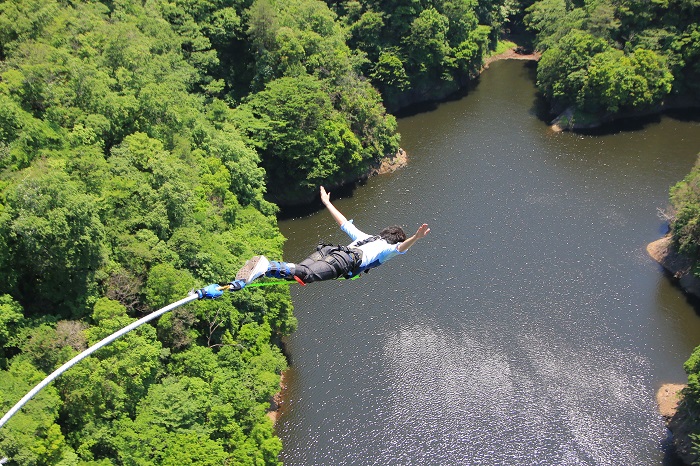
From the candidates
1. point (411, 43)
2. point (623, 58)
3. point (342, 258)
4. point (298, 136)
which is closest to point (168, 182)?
point (298, 136)

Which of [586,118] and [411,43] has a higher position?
[411,43]

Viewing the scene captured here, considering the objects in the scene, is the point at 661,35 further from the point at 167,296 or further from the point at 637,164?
the point at 167,296

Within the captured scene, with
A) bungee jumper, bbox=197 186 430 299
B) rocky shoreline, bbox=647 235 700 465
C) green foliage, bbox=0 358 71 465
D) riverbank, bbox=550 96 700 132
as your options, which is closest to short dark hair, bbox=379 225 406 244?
bungee jumper, bbox=197 186 430 299

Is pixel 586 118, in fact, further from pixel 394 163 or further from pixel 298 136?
pixel 298 136

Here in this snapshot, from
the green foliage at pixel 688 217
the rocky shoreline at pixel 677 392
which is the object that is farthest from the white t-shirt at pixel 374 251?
the green foliage at pixel 688 217

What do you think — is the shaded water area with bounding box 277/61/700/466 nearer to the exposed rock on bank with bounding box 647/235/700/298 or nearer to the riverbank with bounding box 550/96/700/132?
the exposed rock on bank with bounding box 647/235/700/298

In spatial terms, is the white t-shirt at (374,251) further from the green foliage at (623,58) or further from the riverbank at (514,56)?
the riverbank at (514,56)
